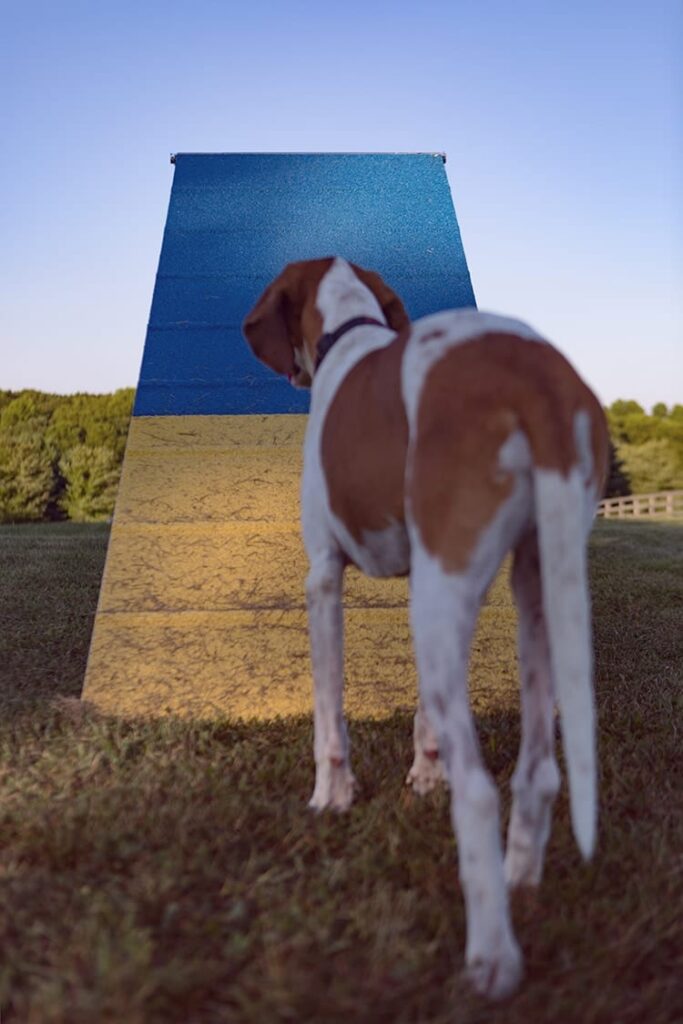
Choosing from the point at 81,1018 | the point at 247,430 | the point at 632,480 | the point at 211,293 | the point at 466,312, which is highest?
the point at 632,480

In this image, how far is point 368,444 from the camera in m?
2.57

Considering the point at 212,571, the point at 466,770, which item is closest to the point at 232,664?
the point at 212,571

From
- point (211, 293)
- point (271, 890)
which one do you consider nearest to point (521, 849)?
point (271, 890)

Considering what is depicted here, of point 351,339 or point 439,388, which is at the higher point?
point 351,339

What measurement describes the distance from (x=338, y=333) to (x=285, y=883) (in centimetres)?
166

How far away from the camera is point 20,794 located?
3328mm

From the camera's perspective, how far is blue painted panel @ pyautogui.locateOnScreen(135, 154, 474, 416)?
515 centimetres

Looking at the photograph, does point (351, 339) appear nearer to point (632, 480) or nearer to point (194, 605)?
point (194, 605)

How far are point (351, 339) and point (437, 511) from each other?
3.55 feet

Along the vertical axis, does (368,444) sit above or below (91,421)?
below

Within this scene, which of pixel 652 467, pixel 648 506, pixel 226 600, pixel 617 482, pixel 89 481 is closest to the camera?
pixel 226 600

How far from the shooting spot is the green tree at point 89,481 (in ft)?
74.9

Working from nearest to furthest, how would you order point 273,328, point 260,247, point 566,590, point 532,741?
point 566,590 < point 532,741 < point 273,328 < point 260,247

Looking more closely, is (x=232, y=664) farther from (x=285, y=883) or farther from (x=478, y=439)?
(x=478, y=439)
